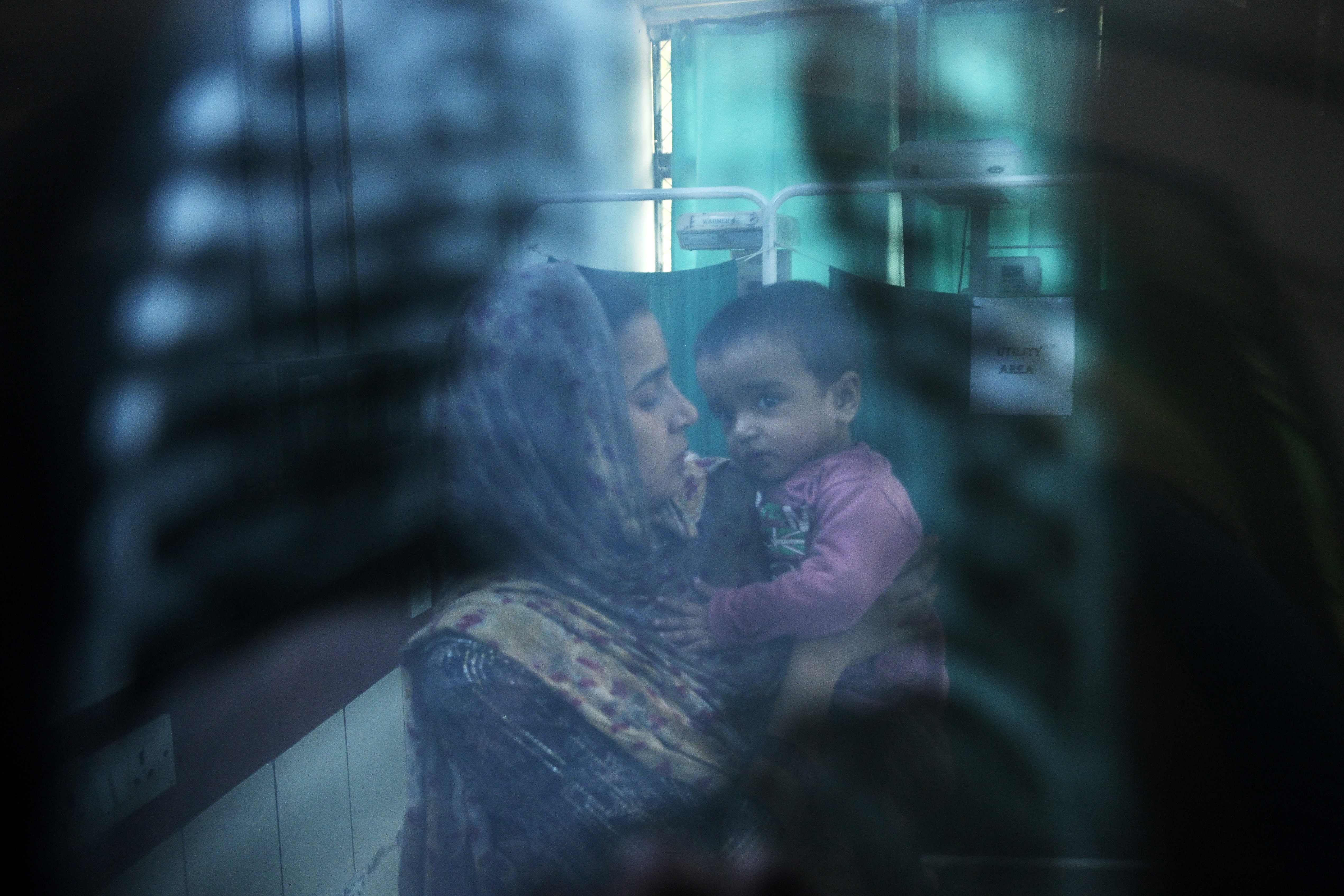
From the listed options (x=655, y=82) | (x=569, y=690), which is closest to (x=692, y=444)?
(x=569, y=690)

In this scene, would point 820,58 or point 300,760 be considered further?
point 820,58

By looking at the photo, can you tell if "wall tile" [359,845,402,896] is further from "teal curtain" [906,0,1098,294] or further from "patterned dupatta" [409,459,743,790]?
"teal curtain" [906,0,1098,294]

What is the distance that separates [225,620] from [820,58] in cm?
122

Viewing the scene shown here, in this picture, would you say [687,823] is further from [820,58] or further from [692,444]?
[820,58]

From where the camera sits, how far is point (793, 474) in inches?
39.7

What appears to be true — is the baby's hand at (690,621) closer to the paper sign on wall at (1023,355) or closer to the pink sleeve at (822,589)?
the pink sleeve at (822,589)

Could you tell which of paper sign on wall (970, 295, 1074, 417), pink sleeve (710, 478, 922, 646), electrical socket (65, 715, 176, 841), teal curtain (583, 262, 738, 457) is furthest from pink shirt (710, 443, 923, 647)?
electrical socket (65, 715, 176, 841)

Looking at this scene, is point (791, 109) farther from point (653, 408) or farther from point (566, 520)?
point (566, 520)

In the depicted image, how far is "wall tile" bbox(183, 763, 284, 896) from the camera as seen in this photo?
0.85m

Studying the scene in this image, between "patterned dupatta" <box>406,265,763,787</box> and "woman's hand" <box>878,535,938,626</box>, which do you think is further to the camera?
"woman's hand" <box>878,535,938,626</box>

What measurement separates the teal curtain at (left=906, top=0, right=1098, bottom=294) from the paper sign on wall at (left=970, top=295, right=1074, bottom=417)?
0.12 ft

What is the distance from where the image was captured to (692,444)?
100 centimetres

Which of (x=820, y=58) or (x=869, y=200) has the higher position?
(x=820, y=58)

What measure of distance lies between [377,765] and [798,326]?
28.7 inches
